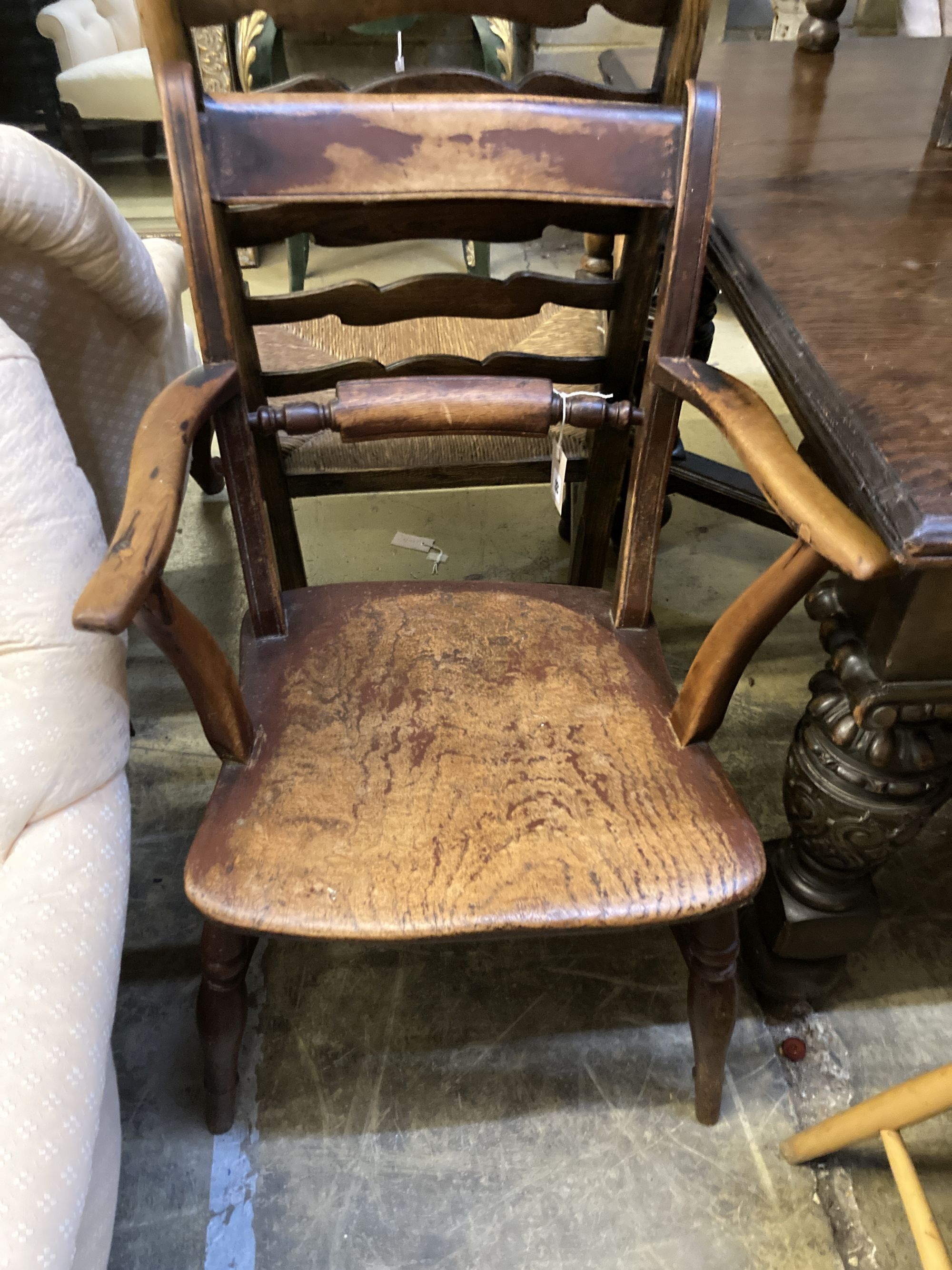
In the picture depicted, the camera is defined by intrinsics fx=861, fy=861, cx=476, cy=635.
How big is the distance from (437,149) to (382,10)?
0.26 m

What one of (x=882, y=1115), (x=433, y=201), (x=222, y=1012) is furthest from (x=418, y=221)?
(x=882, y=1115)

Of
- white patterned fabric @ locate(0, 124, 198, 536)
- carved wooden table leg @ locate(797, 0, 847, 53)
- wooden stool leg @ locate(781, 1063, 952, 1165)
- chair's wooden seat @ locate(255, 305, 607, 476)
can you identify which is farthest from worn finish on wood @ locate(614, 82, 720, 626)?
carved wooden table leg @ locate(797, 0, 847, 53)

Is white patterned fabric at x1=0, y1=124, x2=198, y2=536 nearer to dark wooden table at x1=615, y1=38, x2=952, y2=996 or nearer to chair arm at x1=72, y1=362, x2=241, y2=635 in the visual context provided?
chair arm at x1=72, y1=362, x2=241, y2=635

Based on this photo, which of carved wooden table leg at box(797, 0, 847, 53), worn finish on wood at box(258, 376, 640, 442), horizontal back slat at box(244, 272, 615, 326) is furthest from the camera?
carved wooden table leg at box(797, 0, 847, 53)

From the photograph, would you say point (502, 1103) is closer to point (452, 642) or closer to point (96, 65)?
point (452, 642)

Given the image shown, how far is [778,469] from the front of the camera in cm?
67

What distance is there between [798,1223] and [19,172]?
143 centimetres

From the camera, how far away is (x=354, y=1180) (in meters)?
0.97

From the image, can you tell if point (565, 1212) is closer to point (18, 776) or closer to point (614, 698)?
point (614, 698)

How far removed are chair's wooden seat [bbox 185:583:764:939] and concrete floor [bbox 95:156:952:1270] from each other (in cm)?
45

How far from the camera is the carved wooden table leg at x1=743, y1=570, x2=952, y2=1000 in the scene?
0.69 meters

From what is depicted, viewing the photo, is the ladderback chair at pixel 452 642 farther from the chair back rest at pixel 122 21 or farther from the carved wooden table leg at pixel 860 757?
the chair back rest at pixel 122 21

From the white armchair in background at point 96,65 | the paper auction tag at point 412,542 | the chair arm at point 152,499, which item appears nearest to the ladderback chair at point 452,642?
the chair arm at point 152,499

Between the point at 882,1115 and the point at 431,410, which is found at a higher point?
the point at 431,410
